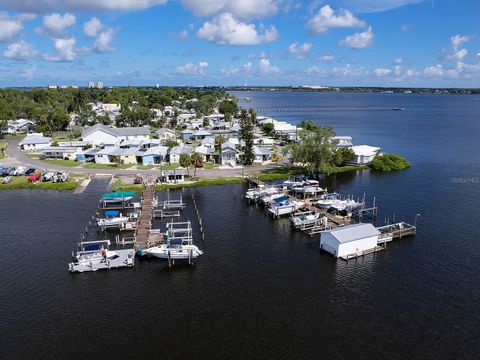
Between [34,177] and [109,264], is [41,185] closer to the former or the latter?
[34,177]

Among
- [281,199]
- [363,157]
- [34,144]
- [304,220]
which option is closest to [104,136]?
[34,144]

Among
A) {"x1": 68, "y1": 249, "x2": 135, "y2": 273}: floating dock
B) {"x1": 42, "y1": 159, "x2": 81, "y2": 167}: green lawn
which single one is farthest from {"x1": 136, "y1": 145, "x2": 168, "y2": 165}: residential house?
{"x1": 68, "y1": 249, "x2": 135, "y2": 273}: floating dock

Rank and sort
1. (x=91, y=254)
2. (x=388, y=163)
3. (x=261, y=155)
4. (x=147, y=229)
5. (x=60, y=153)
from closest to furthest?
(x=91, y=254) → (x=147, y=229) → (x=388, y=163) → (x=261, y=155) → (x=60, y=153)

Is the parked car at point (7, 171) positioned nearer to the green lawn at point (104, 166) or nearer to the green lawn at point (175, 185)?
the green lawn at point (104, 166)

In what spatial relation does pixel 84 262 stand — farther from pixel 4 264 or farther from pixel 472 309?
pixel 472 309

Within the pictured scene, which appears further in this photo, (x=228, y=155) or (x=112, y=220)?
(x=228, y=155)

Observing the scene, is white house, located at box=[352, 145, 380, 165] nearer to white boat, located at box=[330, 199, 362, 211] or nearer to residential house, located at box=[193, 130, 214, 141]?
white boat, located at box=[330, 199, 362, 211]
